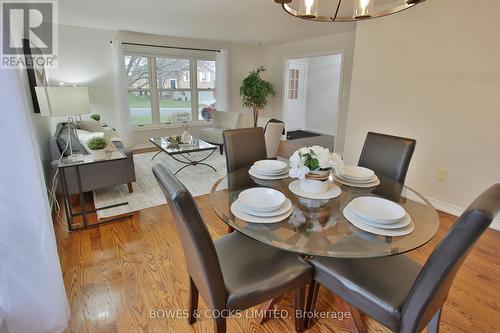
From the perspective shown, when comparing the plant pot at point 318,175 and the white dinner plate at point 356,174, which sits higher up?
the plant pot at point 318,175

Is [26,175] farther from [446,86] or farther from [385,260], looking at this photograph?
[446,86]

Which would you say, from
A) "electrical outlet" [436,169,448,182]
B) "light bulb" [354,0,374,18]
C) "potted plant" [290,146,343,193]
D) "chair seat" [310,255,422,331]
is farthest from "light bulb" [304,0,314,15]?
"electrical outlet" [436,169,448,182]

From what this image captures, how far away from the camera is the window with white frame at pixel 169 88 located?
547 centimetres

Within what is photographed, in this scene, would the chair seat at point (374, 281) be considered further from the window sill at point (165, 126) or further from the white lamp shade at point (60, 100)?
the window sill at point (165, 126)

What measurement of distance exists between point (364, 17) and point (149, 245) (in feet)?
7.70

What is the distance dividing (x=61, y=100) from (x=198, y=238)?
1.94 m

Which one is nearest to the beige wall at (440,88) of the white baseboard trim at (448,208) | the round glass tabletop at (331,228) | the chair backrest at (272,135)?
the white baseboard trim at (448,208)

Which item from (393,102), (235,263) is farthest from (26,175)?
(393,102)

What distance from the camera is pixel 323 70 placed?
7.12 m

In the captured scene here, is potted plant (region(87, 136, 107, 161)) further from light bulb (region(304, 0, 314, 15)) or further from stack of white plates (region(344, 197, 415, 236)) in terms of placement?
stack of white plates (region(344, 197, 415, 236))

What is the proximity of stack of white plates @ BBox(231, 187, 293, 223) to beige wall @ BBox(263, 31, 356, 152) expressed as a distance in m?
4.24

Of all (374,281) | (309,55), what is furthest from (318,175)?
(309,55)

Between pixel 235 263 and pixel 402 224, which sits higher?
pixel 402 224

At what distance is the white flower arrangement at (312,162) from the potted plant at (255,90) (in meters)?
4.75
